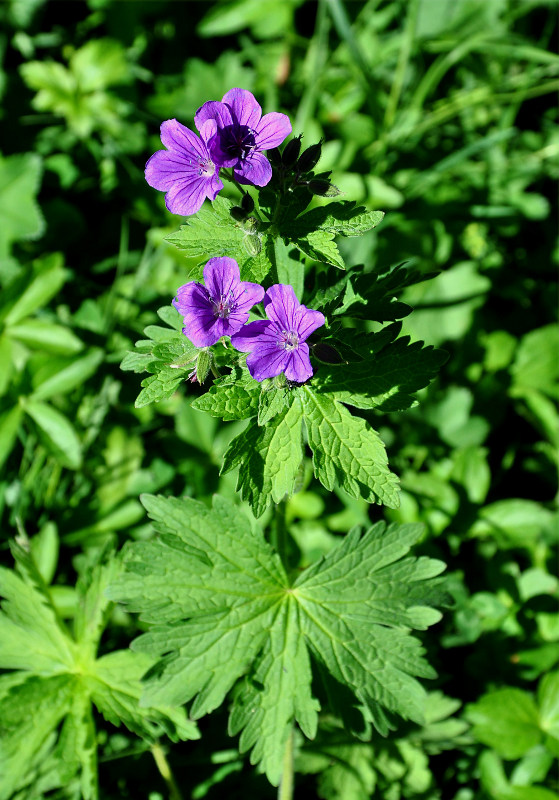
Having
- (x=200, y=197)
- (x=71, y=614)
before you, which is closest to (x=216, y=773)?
(x=71, y=614)

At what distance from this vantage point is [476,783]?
134 inches

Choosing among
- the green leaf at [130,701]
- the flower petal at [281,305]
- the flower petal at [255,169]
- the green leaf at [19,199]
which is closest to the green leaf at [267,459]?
the flower petal at [281,305]

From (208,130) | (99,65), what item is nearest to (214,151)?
(208,130)

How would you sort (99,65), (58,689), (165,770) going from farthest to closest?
(99,65), (165,770), (58,689)

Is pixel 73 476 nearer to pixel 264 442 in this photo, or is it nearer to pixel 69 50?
pixel 264 442

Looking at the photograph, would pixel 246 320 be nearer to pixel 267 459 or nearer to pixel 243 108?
pixel 267 459

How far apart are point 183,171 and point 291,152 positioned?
1.10ft

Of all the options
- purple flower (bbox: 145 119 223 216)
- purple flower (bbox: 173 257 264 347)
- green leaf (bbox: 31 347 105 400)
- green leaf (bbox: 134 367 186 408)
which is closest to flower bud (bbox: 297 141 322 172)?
purple flower (bbox: 145 119 223 216)

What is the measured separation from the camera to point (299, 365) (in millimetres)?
2053

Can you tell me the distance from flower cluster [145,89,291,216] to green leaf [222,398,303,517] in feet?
2.42

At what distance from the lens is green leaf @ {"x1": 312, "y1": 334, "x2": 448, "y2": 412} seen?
7.75 ft

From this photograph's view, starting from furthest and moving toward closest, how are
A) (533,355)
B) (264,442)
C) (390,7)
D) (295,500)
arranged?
(390,7) → (533,355) → (295,500) → (264,442)

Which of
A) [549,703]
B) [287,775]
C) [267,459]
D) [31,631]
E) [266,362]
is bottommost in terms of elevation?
[549,703]

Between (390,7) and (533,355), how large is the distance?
280cm
